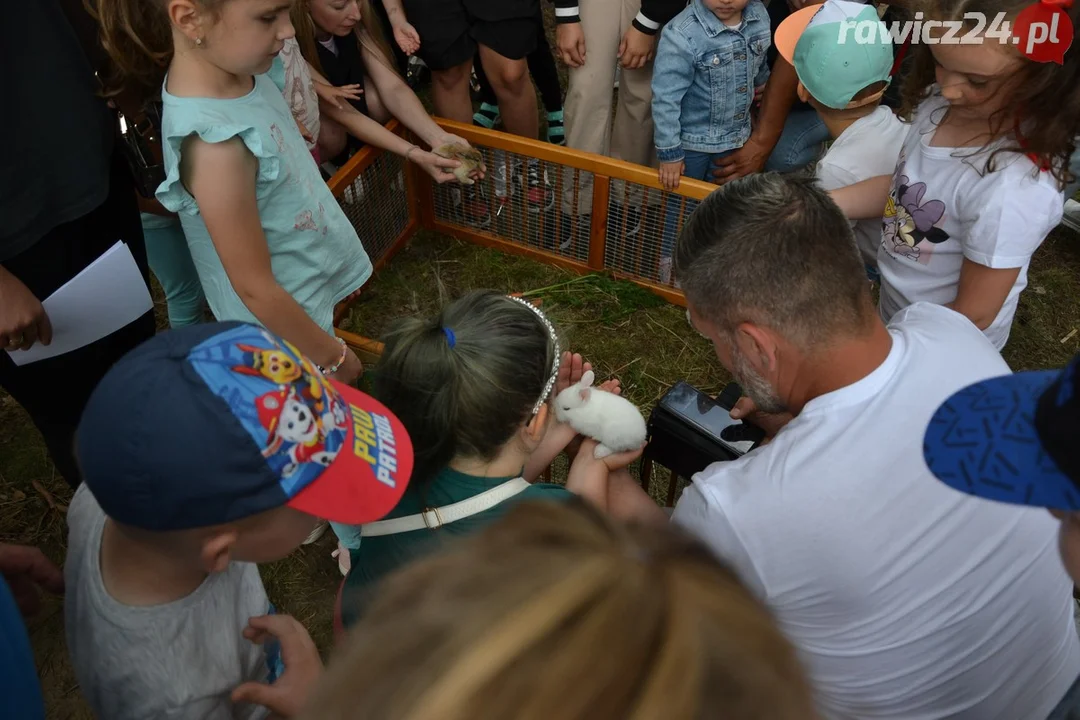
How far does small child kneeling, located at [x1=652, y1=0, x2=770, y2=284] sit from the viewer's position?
10.2ft

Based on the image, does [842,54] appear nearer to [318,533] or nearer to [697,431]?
[697,431]

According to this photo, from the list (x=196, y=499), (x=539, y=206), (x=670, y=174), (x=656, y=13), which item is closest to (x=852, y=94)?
(x=670, y=174)

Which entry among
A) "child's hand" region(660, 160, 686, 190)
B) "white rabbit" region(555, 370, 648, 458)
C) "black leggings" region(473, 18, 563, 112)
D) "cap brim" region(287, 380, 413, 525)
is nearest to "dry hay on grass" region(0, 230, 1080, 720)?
"child's hand" region(660, 160, 686, 190)

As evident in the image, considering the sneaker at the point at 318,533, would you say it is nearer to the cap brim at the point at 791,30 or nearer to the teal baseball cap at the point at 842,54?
the teal baseball cap at the point at 842,54

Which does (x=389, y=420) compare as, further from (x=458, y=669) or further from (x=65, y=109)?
(x=65, y=109)

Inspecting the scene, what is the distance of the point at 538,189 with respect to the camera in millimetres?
3496

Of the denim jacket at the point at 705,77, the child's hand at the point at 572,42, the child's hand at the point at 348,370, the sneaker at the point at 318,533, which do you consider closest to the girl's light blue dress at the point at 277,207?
the child's hand at the point at 348,370

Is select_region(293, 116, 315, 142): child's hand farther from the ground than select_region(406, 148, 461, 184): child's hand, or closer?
farther from the ground

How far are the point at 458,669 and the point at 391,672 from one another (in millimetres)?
73

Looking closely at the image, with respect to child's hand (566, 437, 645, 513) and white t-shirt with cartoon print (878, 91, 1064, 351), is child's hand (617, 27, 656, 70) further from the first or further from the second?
child's hand (566, 437, 645, 513)

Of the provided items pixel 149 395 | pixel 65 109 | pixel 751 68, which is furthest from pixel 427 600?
pixel 751 68

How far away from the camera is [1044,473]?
3.64 feet

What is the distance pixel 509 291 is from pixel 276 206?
1730mm

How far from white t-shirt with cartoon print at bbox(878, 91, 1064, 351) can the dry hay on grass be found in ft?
3.56
